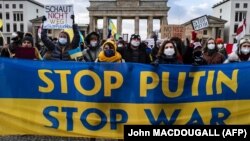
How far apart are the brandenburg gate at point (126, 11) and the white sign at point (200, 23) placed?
3336 inches

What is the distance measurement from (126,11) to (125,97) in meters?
93.3

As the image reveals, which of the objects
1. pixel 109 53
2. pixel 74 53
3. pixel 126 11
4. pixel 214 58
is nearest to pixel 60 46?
pixel 74 53

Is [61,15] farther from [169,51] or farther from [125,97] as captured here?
[125,97]

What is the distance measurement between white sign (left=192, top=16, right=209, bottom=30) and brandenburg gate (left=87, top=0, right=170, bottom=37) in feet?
278

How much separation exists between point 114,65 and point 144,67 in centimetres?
45

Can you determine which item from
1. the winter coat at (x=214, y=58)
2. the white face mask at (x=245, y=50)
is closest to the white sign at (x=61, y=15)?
the winter coat at (x=214, y=58)

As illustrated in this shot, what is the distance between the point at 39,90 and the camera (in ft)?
Result: 19.3

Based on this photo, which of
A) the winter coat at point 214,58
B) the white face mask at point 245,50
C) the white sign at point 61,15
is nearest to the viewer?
the white face mask at point 245,50

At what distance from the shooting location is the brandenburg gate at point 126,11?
316ft

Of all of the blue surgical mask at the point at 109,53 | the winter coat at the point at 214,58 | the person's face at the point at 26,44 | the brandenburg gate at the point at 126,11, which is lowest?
the winter coat at the point at 214,58

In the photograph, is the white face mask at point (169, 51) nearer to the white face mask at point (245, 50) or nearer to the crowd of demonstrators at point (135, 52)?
the crowd of demonstrators at point (135, 52)

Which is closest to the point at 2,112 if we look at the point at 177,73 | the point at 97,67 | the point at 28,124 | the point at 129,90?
the point at 28,124

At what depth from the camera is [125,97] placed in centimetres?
580

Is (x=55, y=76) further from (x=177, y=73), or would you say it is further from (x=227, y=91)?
(x=227, y=91)
